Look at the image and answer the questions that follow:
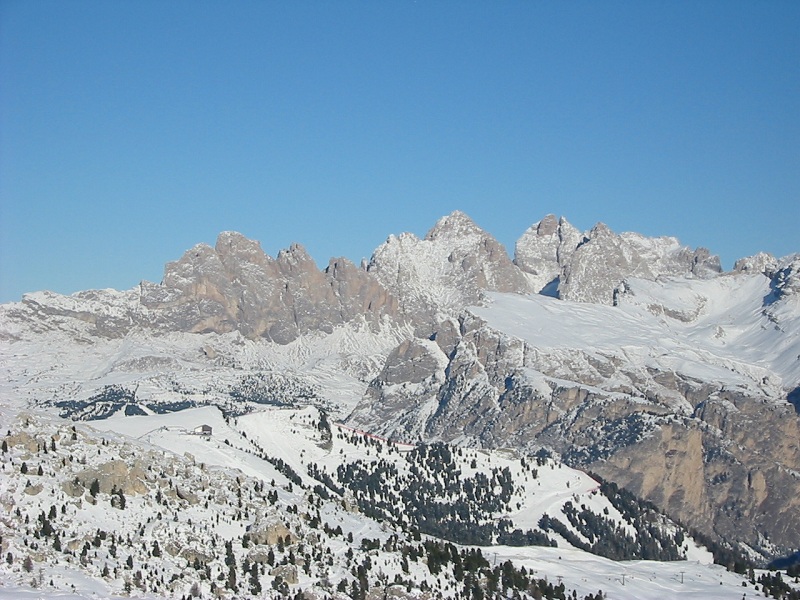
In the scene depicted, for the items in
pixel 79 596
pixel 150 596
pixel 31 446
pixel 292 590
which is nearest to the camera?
pixel 79 596

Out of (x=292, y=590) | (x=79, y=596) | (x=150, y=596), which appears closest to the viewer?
(x=79, y=596)

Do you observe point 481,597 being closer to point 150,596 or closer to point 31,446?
point 150,596

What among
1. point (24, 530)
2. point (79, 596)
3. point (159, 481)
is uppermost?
point (159, 481)

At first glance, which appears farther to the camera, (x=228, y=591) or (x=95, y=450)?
(x=95, y=450)

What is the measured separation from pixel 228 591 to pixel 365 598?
22.2 metres

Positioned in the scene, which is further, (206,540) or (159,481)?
(159,481)

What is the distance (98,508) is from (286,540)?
100 ft

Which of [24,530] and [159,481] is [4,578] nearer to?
[24,530]

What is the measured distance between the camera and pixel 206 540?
18475cm

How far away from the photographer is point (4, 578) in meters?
149

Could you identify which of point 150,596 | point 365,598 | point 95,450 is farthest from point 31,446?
point 365,598

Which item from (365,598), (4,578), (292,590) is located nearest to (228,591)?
(292,590)

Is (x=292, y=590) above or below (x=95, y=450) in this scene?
below

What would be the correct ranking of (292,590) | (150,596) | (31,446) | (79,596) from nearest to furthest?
(79,596)
(150,596)
(292,590)
(31,446)
